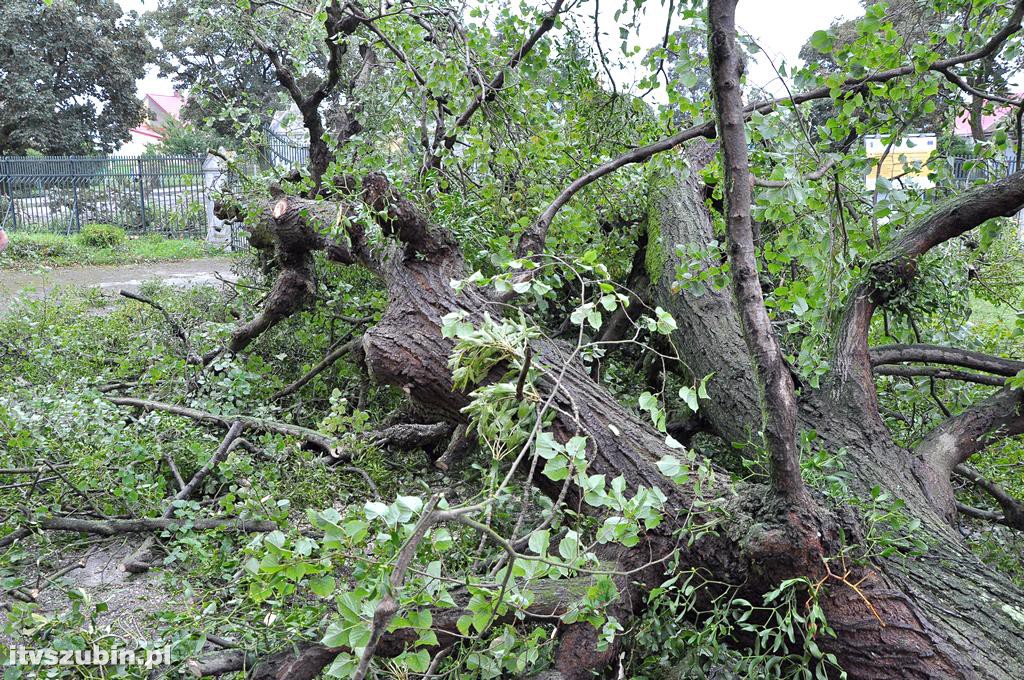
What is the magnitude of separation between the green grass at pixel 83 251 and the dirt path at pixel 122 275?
1.17 feet

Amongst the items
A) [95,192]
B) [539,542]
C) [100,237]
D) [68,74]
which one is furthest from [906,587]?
[68,74]

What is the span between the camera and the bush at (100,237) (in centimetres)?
1441

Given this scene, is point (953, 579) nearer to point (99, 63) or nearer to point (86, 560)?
point (86, 560)

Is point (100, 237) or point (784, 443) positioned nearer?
point (784, 443)

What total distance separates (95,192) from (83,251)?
437 centimetres

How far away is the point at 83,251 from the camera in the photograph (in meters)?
13.6

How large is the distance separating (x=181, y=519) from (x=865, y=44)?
3.09 metres

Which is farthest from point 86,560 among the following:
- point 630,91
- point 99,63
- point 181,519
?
point 99,63

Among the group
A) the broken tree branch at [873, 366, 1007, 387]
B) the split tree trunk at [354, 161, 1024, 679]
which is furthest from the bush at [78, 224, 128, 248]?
the broken tree branch at [873, 366, 1007, 387]

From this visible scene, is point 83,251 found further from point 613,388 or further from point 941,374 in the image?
point 941,374

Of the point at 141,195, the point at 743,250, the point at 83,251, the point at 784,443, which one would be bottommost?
the point at 784,443

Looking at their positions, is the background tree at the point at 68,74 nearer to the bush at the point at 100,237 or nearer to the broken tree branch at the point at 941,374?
the bush at the point at 100,237

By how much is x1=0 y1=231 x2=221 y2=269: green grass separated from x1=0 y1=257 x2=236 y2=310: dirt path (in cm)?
36

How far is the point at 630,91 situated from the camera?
12.4 feet
